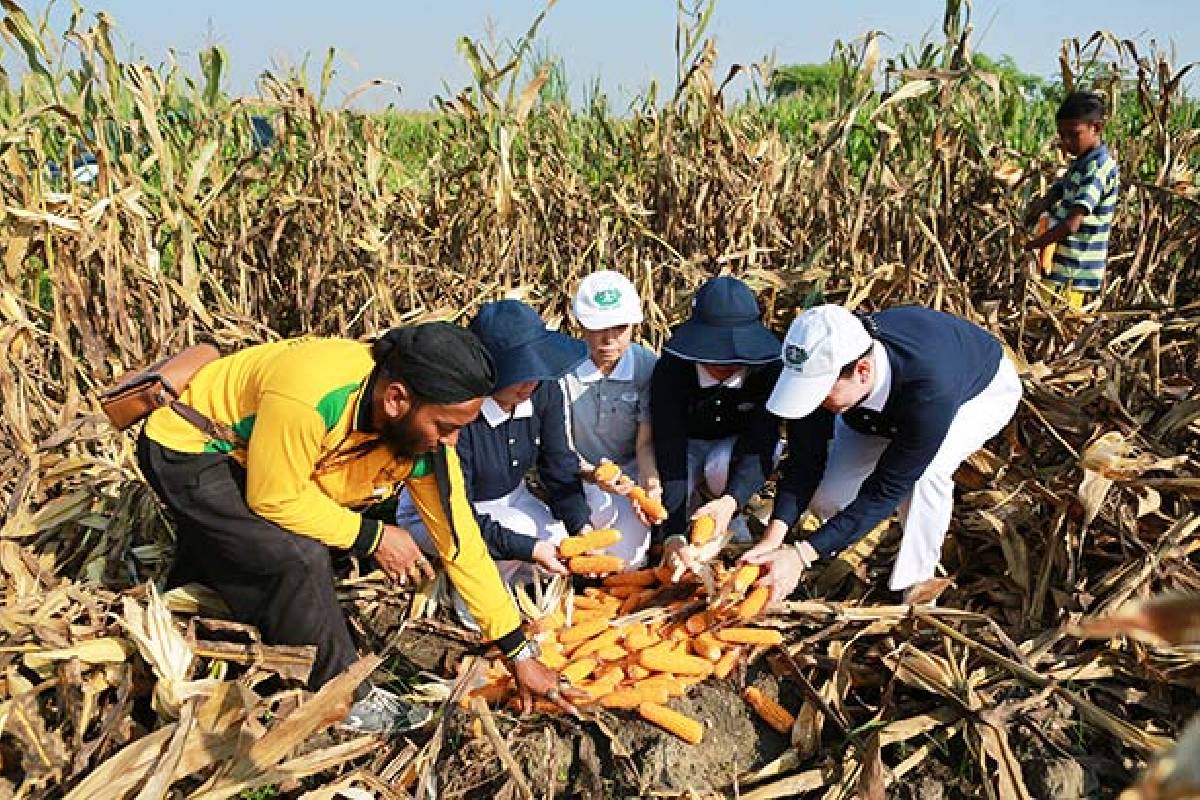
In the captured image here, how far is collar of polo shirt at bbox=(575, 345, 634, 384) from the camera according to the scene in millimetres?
3625

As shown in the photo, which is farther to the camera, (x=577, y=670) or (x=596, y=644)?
(x=596, y=644)

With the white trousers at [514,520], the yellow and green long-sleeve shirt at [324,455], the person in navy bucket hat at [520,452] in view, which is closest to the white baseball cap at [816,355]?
the person in navy bucket hat at [520,452]

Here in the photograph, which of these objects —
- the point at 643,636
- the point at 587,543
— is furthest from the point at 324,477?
the point at 643,636

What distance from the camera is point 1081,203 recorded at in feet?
15.6

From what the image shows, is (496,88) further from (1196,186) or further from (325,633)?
(1196,186)

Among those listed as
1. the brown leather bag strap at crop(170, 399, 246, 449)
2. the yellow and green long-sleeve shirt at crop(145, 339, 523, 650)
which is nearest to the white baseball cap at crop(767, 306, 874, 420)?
the yellow and green long-sleeve shirt at crop(145, 339, 523, 650)

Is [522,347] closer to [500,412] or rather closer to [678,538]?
[500,412]

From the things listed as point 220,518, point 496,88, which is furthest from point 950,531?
point 496,88

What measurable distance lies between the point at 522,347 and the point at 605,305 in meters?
0.44

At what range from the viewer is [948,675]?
2.77 m

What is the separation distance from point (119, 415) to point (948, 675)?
2340mm

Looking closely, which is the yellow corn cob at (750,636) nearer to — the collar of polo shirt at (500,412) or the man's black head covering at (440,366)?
the collar of polo shirt at (500,412)

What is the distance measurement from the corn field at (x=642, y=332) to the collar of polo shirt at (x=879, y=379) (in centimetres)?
60

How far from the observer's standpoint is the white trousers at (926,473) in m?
3.17
